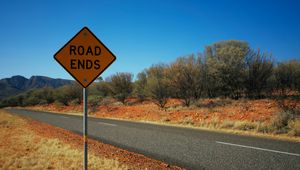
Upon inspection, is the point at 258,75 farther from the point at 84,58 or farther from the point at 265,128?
the point at 84,58

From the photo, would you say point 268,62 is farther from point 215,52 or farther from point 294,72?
point 215,52

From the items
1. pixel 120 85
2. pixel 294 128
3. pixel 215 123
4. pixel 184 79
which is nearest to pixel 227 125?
pixel 215 123

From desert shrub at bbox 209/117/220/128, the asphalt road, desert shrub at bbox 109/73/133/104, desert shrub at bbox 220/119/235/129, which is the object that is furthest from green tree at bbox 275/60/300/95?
desert shrub at bbox 109/73/133/104

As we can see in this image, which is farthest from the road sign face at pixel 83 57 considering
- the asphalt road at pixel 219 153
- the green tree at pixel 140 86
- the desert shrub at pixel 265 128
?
the green tree at pixel 140 86

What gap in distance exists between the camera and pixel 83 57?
408 centimetres

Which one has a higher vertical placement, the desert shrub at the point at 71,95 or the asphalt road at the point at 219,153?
the desert shrub at the point at 71,95

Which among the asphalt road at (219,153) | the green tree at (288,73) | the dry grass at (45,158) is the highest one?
the green tree at (288,73)

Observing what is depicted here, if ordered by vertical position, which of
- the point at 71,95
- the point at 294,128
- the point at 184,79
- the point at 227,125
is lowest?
the point at 227,125

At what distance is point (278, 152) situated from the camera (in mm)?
6500

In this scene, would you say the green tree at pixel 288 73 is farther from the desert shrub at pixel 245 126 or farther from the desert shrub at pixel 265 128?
the desert shrub at pixel 265 128

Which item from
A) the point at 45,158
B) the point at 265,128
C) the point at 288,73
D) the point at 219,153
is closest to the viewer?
the point at 45,158

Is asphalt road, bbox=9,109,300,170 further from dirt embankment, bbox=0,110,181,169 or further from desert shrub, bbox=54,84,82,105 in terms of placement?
desert shrub, bbox=54,84,82,105

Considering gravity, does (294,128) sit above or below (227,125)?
above

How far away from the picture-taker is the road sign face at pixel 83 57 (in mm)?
4000
